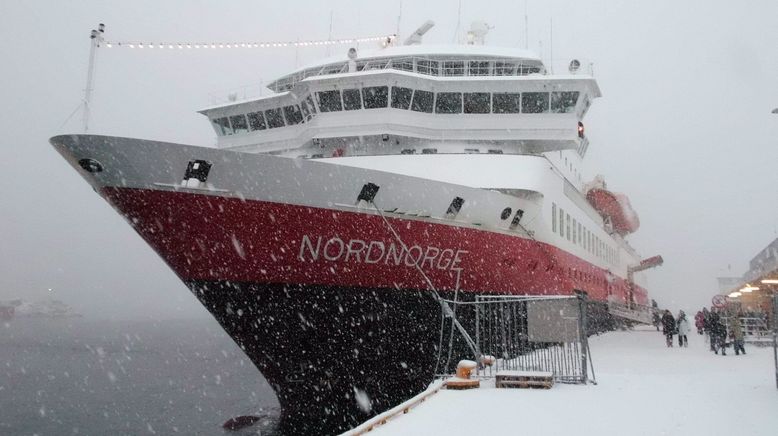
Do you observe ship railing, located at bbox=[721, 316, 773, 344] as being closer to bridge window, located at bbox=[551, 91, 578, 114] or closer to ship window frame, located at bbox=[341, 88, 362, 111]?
bridge window, located at bbox=[551, 91, 578, 114]

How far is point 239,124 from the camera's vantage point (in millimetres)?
18188

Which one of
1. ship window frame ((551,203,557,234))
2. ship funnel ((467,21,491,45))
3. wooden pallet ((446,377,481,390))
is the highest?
ship funnel ((467,21,491,45))

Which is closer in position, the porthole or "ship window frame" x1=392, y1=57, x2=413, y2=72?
the porthole

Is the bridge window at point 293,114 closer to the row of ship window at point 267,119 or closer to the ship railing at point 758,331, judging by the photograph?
the row of ship window at point 267,119

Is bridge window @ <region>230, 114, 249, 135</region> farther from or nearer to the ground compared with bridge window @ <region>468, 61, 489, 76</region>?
nearer to the ground

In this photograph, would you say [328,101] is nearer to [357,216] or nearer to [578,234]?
[357,216]

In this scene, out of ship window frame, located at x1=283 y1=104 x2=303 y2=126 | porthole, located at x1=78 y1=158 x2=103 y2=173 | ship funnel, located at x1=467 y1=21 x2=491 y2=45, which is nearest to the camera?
porthole, located at x1=78 y1=158 x2=103 y2=173

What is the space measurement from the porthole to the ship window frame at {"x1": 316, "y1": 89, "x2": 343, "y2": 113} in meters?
7.26

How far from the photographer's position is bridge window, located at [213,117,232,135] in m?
18.4

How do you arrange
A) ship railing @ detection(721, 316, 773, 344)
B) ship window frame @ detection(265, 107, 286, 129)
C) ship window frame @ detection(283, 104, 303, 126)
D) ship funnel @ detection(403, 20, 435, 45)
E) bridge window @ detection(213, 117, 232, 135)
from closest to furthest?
ship railing @ detection(721, 316, 773, 344), ship window frame @ detection(283, 104, 303, 126), ship window frame @ detection(265, 107, 286, 129), bridge window @ detection(213, 117, 232, 135), ship funnel @ detection(403, 20, 435, 45)

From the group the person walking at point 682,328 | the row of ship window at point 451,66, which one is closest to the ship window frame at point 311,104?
the row of ship window at point 451,66

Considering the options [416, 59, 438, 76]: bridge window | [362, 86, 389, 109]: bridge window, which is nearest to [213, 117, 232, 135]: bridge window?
[362, 86, 389, 109]: bridge window

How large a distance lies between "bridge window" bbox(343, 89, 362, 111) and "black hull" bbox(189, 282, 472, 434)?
6.22m

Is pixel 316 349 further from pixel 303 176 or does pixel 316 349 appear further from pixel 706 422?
pixel 706 422
